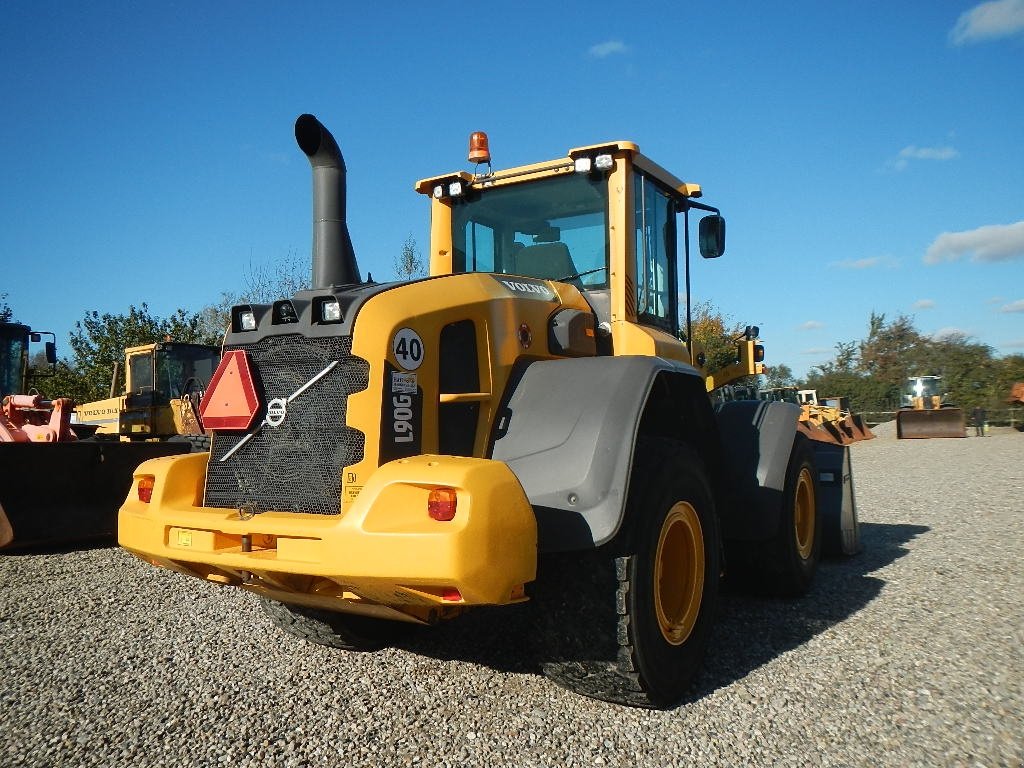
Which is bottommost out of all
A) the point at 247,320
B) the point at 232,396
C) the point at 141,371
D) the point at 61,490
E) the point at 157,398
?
the point at 61,490

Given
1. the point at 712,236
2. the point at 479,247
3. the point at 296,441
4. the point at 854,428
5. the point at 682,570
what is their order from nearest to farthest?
the point at 296,441
the point at 682,570
the point at 479,247
the point at 712,236
the point at 854,428

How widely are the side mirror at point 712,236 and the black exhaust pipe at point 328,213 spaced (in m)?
2.44

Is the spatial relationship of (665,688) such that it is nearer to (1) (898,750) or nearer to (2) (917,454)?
(1) (898,750)

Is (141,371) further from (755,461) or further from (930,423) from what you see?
(930,423)

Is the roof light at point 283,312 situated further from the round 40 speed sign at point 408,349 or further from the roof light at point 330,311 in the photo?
the round 40 speed sign at point 408,349

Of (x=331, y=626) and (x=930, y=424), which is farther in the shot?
(x=930, y=424)

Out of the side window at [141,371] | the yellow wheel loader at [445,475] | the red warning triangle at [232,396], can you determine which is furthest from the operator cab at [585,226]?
the side window at [141,371]

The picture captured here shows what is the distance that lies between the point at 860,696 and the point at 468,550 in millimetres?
1969

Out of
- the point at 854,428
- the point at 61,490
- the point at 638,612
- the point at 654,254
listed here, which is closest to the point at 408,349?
the point at 638,612

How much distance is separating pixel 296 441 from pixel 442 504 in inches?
33.8

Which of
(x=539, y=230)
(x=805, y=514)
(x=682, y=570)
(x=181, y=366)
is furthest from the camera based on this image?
(x=181, y=366)

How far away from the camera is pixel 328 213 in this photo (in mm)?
4188

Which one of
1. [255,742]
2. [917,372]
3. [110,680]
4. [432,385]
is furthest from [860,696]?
[917,372]

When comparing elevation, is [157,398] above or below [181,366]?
below
